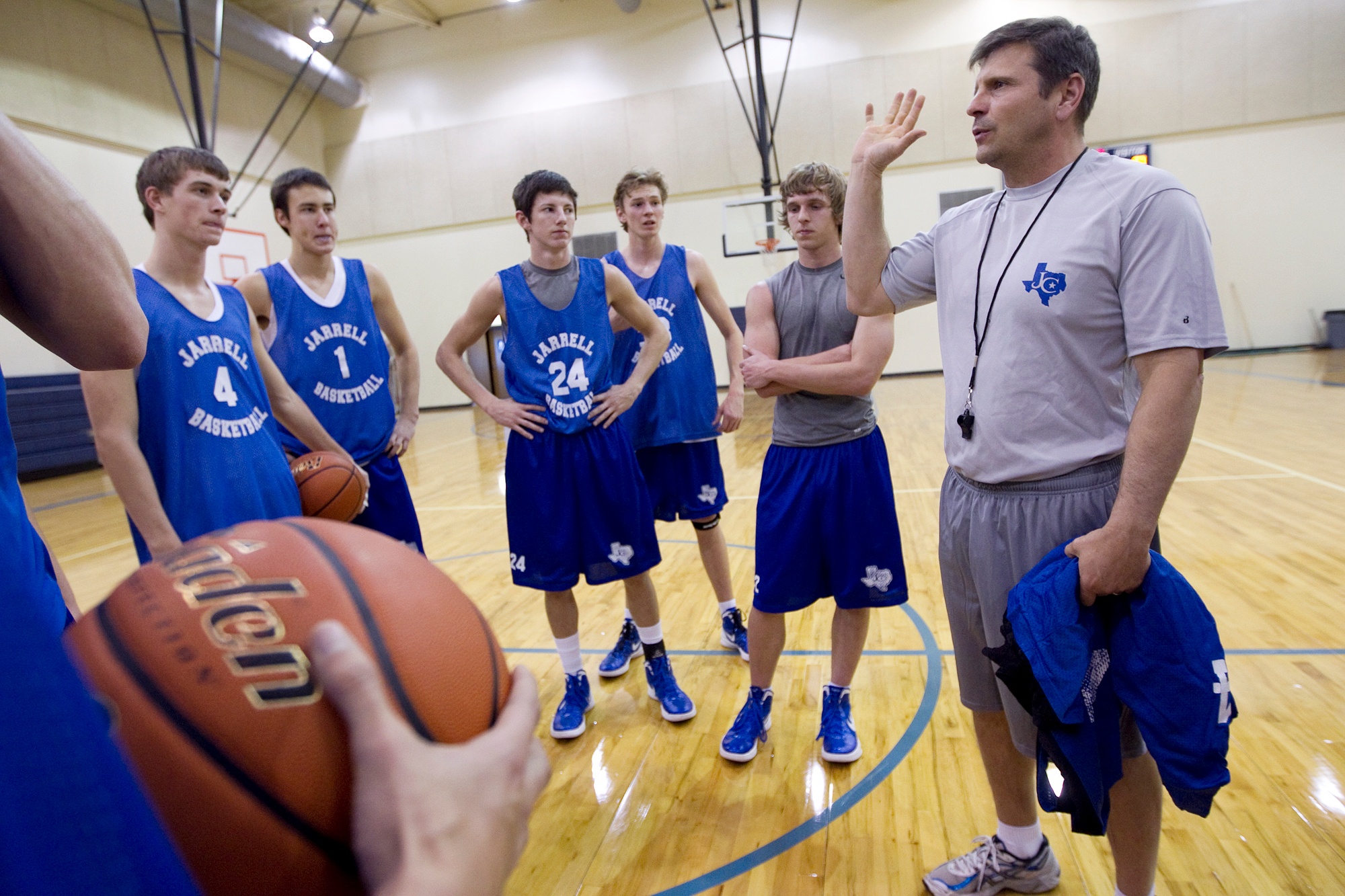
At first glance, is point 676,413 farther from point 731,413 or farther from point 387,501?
point 387,501

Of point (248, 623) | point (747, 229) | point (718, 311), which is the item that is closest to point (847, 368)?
point (718, 311)

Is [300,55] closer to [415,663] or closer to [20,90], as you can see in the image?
[20,90]

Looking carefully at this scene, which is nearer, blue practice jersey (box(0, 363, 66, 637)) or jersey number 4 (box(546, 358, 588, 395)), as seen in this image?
blue practice jersey (box(0, 363, 66, 637))

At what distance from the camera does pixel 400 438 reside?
3.11 metres

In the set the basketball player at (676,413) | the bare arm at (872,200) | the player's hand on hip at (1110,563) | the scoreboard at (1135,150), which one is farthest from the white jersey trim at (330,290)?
the scoreboard at (1135,150)

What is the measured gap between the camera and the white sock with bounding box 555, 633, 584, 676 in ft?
9.87

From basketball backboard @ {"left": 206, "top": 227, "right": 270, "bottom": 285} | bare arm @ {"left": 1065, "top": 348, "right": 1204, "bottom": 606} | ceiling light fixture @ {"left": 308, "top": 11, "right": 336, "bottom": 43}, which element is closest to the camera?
bare arm @ {"left": 1065, "top": 348, "right": 1204, "bottom": 606}

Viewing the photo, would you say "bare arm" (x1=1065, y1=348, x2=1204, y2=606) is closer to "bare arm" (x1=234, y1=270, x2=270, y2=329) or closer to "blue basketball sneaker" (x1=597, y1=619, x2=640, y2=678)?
"blue basketball sneaker" (x1=597, y1=619, x2=640, y2=678)

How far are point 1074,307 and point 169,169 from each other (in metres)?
2.52

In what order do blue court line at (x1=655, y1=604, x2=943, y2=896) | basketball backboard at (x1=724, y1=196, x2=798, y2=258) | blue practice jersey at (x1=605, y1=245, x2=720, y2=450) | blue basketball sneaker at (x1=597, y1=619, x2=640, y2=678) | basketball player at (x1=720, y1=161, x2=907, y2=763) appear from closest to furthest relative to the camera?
blue court line at (x1=655, y1=604, x2=943, y2=896) < basketball player at (x1=720, y1=161, x2=907, y2=763) < blue basketball sneaker at (x1=597, y1=619, x2=640, y2=678) < blue practice jersey at (x1=605, y1=245, x2=720, y2=450) < basketball backboard at (x1=724, y1=196, x2=798, y2=258)

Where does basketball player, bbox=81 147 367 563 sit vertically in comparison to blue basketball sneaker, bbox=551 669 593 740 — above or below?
above

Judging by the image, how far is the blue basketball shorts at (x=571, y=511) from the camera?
291cm

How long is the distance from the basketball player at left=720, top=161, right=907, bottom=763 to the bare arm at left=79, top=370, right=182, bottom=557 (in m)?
1.73

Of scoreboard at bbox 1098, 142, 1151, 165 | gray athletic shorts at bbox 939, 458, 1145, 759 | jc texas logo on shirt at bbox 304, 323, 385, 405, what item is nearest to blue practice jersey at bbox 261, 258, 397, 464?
jc texas logo on shirt at bbox 304, 323, 385, 405
